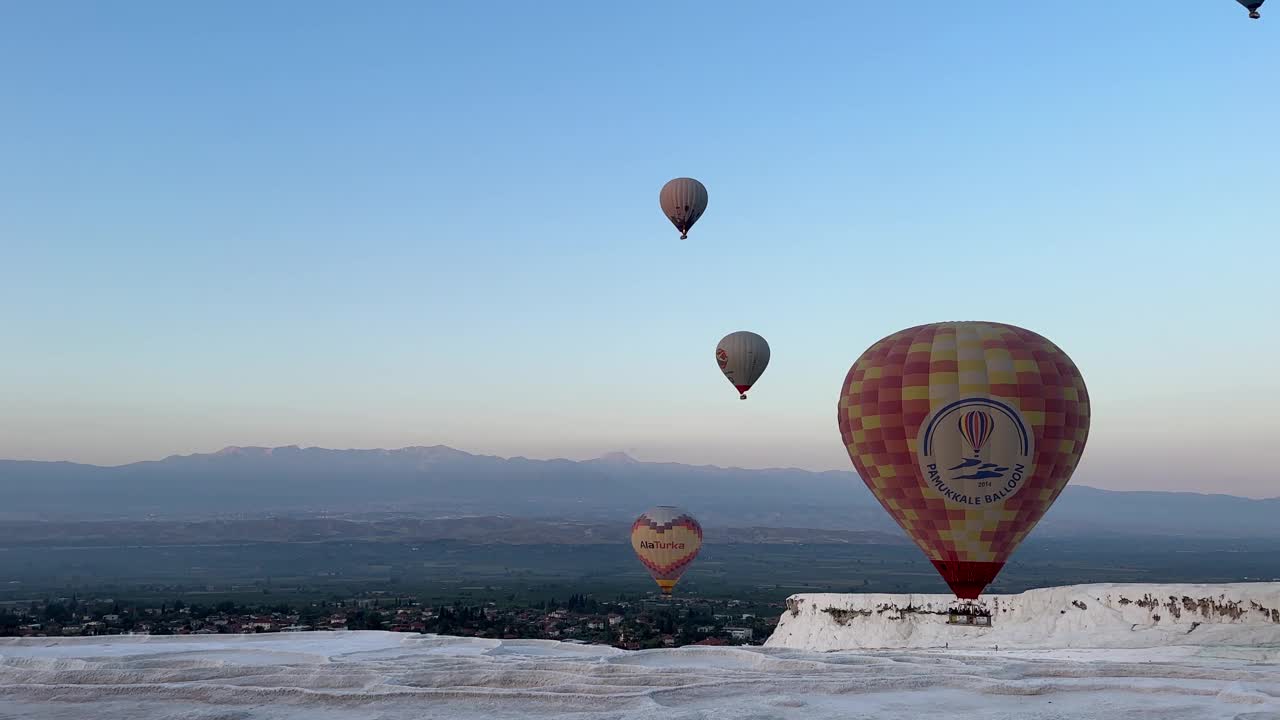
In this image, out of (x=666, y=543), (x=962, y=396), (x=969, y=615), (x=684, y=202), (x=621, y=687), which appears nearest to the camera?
(x=621, y=687)

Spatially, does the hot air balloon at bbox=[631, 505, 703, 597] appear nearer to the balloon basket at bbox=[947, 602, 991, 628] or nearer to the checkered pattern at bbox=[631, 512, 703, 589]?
the checkered pattern at bbox=[631, 512, 703, 589]

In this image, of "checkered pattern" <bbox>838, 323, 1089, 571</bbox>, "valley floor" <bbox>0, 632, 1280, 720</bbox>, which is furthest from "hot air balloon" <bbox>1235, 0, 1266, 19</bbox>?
"valley floor" <bbox>0, 632, 1280, 720</bbox>

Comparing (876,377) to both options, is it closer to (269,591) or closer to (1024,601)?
(1024,601)

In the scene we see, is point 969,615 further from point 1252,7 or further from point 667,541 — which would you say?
point 667,541

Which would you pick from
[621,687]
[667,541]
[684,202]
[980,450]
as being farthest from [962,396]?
[667,541]

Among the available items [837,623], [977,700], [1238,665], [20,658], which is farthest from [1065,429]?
[20,658]

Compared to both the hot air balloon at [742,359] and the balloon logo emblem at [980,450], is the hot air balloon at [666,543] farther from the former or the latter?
the balloon logo emblem at [980,450]

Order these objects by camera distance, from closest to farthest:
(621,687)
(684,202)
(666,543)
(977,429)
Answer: (621,687) < (977,429) < (684,202) < (666,543)
